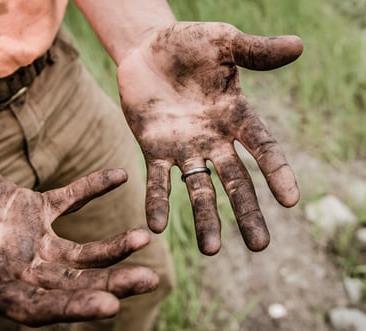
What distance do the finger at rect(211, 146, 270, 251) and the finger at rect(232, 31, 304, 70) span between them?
17 centimetres

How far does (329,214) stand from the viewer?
2404 mm

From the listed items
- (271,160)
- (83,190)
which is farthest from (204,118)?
(83,190)

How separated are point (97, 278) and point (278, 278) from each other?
4.70 feet

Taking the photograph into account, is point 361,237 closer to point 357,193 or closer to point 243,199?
A: point 357,193

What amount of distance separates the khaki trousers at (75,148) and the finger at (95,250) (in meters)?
0.39

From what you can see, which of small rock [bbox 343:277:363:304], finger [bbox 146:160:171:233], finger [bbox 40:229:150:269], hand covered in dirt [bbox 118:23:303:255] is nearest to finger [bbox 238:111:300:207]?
hand covered in dirt [bbox 118:23:303:255]

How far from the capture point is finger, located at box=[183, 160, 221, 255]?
1049mm

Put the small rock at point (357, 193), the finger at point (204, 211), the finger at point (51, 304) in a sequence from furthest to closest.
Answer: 1. the small rock at point (357, 193)
2. the finger at point (204, 211)
3. the finger at point (51, 304)

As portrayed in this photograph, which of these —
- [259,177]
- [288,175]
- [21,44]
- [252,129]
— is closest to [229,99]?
[252,129]

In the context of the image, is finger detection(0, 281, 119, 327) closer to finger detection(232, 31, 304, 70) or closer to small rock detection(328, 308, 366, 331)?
finger detection(232, 31, 304, 70)

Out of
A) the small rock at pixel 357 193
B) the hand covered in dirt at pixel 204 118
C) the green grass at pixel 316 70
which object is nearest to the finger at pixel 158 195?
the hand covered in dirt at pixel 204 118

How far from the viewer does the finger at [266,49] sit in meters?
1.14

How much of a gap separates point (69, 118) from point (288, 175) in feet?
2.07

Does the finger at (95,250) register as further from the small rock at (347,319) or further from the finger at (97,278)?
the small rock at (347,319)
